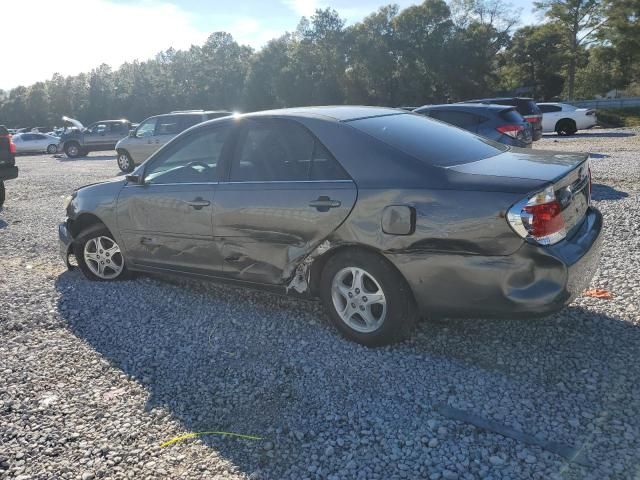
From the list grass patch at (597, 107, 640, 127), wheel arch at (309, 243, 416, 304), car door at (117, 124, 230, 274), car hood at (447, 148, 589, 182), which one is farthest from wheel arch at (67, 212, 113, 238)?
grass patch at (597, 107, 640, 127)

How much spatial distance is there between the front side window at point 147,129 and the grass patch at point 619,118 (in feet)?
72.1

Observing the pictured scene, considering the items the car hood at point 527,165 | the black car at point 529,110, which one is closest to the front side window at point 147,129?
the black car at point 529,110

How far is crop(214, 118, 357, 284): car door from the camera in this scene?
150 inches

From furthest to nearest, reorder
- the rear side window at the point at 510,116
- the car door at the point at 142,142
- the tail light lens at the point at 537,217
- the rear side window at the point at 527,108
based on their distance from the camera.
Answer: the car door at the point at 142,142
the rear side window at the point at 527,108
the rear side window at the point at 510,116
the tail light lens at the point at 537,217

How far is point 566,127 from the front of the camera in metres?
22.4

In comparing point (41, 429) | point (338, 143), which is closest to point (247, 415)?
point (41, 429)

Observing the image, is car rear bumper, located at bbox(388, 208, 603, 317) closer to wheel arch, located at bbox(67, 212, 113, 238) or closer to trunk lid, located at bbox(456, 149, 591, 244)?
trunk lid, located at bbox(456, 149, 591, 244)

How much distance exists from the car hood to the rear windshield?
0.10m

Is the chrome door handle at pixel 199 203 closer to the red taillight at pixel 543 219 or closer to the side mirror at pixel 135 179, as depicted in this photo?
the side mirror at pixel 135 179

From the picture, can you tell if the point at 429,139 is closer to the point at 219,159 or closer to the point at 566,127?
the point at 219,159

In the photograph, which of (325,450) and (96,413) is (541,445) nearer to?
(325,450)

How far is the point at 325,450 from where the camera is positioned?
276cm

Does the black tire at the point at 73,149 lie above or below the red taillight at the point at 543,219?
above

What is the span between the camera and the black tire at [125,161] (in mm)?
17328
